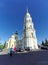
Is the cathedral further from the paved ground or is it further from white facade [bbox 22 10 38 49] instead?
the paved ground

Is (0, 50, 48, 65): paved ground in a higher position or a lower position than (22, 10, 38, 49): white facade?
lower

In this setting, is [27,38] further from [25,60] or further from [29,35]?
[25,60]

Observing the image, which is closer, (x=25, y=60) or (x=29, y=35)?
(x=25, y=60)

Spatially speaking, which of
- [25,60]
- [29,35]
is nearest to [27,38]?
[29,35]

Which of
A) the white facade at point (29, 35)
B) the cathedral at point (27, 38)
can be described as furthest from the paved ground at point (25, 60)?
the white facade at point (29, 35)

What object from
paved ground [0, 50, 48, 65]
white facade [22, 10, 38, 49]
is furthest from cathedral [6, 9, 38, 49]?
paved ground [0, 50, 48, 65]

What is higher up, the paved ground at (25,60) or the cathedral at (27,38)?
the cathedral at (27,38)

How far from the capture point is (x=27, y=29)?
251 ft

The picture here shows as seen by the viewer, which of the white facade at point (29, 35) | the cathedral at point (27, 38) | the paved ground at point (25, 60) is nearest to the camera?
the paved ground at point (25, 60)

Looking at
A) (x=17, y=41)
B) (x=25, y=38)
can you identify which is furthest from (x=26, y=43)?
(x=17, y=41)

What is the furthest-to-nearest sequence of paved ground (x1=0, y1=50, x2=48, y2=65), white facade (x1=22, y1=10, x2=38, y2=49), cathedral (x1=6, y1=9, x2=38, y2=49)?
cathedral (x1=6, y1=9, x2=38, y2=49), white facade (x1=22, y1=10, x2=38, y2=49), paved ground (x1=0, y1=50, x2=48, y2=65)

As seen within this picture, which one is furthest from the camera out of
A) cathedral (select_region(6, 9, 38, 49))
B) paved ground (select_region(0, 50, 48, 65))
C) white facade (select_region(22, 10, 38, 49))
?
cathedral (select_region(6, 9, 38, 49))

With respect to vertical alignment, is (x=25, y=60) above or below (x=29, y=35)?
below

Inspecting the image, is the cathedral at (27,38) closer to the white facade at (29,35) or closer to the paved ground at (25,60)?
the white facade at (29,35)
